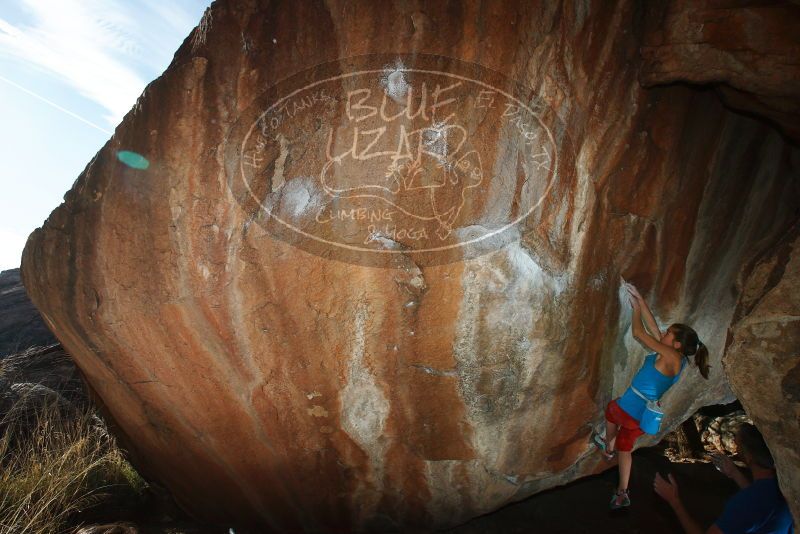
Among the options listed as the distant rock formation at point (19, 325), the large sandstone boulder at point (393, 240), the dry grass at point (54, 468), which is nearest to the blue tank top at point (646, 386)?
the large sandstone boulder at point (393, 240)

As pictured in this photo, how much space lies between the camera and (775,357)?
208cm

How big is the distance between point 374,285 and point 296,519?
6.01 feet

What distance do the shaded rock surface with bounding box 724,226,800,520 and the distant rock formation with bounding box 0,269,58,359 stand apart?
7.14 m

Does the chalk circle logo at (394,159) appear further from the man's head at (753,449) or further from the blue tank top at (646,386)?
the man's head at (753,449)

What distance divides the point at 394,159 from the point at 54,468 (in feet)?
10.5

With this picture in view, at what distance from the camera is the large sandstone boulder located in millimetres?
2359

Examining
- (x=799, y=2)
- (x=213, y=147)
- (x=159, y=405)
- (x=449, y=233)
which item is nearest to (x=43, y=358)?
(x=159, y=405)

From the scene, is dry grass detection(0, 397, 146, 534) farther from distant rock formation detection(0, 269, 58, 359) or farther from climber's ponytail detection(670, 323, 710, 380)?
climber's ponytail detection(670, 323, 710, 380)

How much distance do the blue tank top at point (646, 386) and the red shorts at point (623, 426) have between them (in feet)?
0.12

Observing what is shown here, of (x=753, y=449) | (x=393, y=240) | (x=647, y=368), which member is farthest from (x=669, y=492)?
(x=393, y=240)

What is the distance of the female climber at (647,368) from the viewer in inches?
110

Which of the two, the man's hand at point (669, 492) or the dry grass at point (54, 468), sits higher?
the dry grass at point (54, 468)

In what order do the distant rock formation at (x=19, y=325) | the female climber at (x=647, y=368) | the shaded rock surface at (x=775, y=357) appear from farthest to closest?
1. the distant rock formation at (x=19, y=325)
2. the female climber at (x=647, y=368)
3. the shaded rock surface at (x=775, y=357)

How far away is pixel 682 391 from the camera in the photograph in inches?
135
